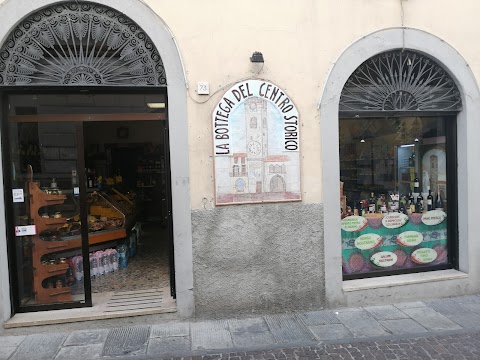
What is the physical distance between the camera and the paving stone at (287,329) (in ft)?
A: 13.6

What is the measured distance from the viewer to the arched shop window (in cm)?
518

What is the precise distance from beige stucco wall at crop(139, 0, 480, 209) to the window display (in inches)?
35.9

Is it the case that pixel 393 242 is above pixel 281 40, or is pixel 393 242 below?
below

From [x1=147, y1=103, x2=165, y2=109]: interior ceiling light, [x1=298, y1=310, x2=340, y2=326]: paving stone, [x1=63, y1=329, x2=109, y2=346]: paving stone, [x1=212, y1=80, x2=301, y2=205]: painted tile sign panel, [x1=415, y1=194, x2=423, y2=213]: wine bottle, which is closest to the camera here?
[x1=63, y1=329, x2=109, y2=346]: paving stone

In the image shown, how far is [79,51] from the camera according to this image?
451 cm

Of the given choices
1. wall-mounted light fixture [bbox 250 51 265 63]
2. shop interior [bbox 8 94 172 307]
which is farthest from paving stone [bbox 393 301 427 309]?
wall-mounted light fixture [bbox 250 51 265 63]

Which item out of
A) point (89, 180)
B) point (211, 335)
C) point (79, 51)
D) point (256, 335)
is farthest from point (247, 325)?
point (89, 180)

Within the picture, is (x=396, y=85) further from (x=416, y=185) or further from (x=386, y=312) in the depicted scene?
(x=386, y=312)

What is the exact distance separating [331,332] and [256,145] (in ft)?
7.97

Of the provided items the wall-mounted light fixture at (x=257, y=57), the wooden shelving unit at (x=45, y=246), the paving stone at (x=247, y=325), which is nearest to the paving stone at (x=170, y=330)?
the paving stone at (x=247, y=325)

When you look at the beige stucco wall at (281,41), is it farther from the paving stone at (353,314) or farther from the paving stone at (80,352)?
the paving stone at (80,352)

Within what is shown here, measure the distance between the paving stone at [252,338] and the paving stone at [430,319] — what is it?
6.19ft

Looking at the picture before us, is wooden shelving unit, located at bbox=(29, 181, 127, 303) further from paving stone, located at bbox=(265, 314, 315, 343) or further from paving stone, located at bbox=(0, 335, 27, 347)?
paving stone, located at bbox=(265, 314, 315, 343)

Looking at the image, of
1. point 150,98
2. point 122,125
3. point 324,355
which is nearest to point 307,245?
point 324,355
